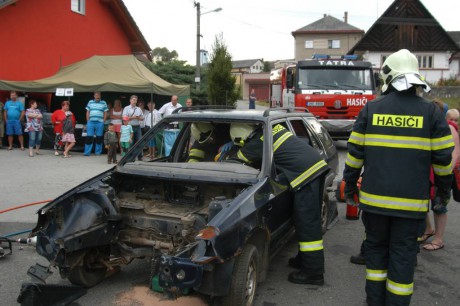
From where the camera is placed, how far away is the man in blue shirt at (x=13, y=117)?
13078 mm

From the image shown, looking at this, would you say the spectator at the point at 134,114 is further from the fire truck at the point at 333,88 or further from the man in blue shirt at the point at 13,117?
the fire truck at the point at 333,88

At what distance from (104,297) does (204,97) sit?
21855mm

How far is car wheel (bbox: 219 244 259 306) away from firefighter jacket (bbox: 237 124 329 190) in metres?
0.85

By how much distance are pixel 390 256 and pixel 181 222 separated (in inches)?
66.6

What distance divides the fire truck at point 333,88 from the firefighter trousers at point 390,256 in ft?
32.6

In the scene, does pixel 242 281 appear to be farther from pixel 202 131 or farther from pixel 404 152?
pixel 202 131

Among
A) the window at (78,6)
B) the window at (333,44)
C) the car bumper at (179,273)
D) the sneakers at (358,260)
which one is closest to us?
the car bumper at (179,273)

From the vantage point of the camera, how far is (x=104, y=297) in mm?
3994

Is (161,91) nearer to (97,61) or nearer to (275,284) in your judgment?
(97,61)

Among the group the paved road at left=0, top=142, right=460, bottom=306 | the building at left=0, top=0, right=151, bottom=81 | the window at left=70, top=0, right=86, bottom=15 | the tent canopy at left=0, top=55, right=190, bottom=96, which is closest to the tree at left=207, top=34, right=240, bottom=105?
the building at left=0, top=0, right=151, bottom=81

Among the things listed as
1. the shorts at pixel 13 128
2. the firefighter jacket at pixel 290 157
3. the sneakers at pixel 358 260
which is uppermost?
the shorts at pixel 13 128

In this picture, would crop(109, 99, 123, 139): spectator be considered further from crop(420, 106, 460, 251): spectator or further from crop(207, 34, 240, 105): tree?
crop(207, 34, 240, 105): tree

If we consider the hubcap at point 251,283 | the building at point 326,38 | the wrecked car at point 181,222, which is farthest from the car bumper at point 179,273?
the building at point 326,38

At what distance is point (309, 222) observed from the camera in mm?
4141
